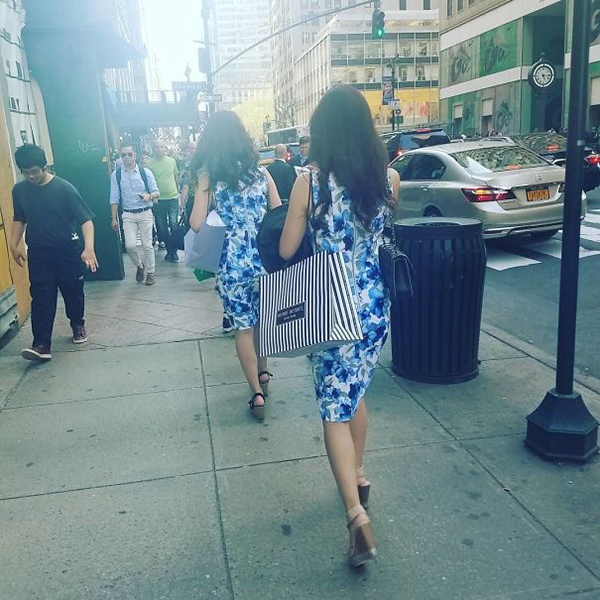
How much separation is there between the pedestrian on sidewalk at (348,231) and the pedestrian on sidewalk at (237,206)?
144 cm

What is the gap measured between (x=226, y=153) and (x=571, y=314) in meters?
2.23

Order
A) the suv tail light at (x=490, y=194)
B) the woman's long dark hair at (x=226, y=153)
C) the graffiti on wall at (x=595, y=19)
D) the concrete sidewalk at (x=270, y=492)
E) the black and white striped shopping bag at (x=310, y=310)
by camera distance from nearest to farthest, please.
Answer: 1. the black and white striped shopping bag at (x=310, y=310)
2. the concrete sidewalk at (x=270, y=492)
3. the graffiti on wall at (x=595, y=19)
4. the woman's long dark hair at (x=226, y=153)
5. the suv tail light at (x=490, y=194)

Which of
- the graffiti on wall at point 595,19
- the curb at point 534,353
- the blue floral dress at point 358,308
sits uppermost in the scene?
the graffiti on wall at point 595,19

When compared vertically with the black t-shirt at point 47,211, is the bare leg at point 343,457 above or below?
below

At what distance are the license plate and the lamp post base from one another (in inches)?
245

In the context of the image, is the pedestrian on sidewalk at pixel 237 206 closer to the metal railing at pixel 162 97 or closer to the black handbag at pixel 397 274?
the black handbag at pixel 397 274

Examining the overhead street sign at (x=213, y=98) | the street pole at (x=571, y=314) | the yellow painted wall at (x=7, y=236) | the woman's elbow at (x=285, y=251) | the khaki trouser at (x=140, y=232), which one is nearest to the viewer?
the woman's elbow at (x=285, y=251)

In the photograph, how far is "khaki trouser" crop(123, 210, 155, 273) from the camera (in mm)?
8734

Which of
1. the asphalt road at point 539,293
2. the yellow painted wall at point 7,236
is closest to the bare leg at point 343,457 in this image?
the asphalt road at point 539,293

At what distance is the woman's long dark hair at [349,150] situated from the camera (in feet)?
8.71

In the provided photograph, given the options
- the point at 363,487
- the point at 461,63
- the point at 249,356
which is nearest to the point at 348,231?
the point at 363,487

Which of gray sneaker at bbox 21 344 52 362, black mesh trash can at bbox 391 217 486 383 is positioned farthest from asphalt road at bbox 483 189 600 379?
gray sneaker at bbox 21 344 52 362

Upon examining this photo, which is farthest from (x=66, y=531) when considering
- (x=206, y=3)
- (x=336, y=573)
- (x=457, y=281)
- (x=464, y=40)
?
(x=464, y=40)

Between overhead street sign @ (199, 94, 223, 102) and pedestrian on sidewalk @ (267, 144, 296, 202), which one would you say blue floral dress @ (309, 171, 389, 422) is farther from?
overhead street sign @ (199, 94, 223, 102)
